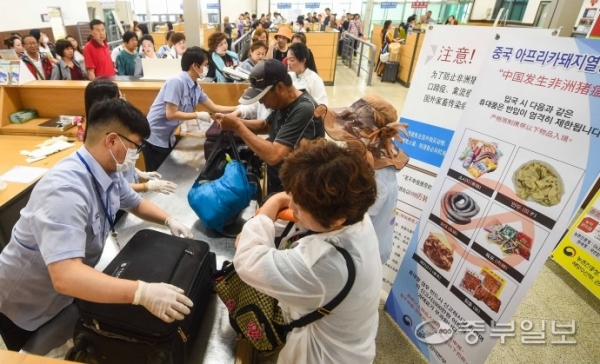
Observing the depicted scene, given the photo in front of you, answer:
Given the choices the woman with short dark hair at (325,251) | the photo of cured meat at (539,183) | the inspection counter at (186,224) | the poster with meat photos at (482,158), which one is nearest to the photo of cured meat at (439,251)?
the poster with meat photos at (482,158)

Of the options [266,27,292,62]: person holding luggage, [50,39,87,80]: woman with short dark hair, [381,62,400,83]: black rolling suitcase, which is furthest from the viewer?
[381,62,400,83]: black rolling suitcase

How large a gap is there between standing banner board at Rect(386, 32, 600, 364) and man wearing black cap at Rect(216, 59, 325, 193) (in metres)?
0.79

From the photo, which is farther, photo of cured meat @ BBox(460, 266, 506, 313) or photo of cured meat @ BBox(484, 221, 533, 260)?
photo of cured meat @ BBox(460, 266, 506, 313)

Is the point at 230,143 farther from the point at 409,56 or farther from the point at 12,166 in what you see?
the point at 409,56

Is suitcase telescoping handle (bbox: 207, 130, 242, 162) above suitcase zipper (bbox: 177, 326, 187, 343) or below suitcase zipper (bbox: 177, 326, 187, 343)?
above

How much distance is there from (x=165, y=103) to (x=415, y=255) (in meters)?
2.21

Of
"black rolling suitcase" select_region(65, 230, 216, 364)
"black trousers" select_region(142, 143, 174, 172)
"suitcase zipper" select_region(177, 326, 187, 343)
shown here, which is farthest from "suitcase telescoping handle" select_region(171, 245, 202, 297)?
"black trousers" select_region(142, 143, 174, 172)

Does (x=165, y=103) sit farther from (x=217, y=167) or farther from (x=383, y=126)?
(x=383, y=126)

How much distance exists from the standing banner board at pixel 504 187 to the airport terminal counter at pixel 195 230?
3.75 feet

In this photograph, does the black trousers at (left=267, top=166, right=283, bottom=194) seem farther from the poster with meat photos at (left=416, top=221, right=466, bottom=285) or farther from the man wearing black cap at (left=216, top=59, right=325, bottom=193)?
the poster with meat photos at (left=416, top=221, right=466, bottom=285)

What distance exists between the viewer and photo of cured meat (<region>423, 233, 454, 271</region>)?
1.63m

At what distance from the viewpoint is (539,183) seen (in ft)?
4.05

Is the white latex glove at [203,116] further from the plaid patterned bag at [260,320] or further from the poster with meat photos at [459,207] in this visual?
the poster with meat photos at [459,207]

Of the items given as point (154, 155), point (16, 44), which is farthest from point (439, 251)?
point (16, 44)
